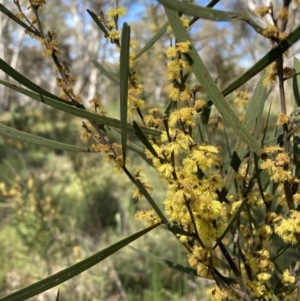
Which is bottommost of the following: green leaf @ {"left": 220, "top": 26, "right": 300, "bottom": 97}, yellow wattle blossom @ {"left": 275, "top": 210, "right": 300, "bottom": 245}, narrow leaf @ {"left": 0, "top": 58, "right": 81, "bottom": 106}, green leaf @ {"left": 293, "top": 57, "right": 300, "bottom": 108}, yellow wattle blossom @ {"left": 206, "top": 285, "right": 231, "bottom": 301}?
yellow wattle blossom @ {"left": 206, "top": 285, "right": 231, "bottom": 301}

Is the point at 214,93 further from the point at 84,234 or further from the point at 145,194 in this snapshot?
the point at 84,234

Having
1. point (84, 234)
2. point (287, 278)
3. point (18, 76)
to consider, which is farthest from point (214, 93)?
point (84, 234)

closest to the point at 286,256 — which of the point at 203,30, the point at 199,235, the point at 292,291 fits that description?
the point at 292,291

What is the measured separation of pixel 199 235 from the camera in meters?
0.42

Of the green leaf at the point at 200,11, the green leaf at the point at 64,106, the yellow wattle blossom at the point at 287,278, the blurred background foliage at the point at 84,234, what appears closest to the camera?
the green leaf at the point at 200,11

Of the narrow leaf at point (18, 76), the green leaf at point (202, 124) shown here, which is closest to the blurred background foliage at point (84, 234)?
the green leaf at point (202, 124)

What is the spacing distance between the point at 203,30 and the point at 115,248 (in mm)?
6428

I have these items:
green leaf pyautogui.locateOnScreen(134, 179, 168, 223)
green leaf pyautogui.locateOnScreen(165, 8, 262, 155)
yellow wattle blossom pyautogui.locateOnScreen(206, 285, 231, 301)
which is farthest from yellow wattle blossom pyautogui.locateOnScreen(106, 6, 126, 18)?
yellow wattle blossom pyautogui.locateOnScreen(206, 285, 231, 301)

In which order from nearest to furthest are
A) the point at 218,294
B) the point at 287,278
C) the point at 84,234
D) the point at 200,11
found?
1. the point at 200,11
2. the point at 218,294
3. the point at 287,278
4. the point at 84,234

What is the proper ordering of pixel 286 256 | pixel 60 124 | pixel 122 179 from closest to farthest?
pixel 286 256, pixel 122 179, pixel 60 124

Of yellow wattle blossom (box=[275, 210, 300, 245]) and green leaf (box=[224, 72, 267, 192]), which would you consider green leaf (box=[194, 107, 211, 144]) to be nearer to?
green leaf (box=[224, 72, 267, 192])

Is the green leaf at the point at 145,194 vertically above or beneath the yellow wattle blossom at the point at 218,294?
above

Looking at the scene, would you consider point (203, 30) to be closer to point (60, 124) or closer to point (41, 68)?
point (60, 124)

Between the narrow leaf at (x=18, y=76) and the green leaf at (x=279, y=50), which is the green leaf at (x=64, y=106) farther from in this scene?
the green leaf at (x=279, y=50)
